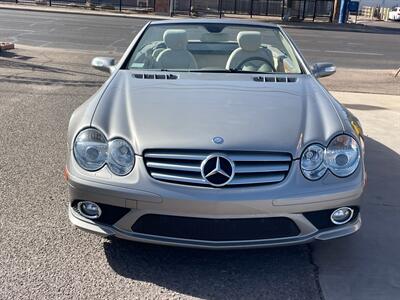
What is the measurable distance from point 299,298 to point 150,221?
954 mm

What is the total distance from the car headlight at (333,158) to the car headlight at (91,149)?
1.17 m

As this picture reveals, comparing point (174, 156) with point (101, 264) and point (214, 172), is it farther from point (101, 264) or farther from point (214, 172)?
point (101, 264)

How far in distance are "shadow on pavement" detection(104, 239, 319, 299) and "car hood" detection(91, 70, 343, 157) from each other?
2.51 ft

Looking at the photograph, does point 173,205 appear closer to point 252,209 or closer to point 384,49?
point 252,209

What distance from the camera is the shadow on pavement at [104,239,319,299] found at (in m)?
3.15

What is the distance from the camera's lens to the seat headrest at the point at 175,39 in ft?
17.0

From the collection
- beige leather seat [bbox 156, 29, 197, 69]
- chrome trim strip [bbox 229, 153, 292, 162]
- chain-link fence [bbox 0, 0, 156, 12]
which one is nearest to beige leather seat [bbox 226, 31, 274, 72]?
beige leather seat [bbox 156, 29, 197, 69]

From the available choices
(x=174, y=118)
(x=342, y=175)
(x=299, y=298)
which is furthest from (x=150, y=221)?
(x=342, y=175)

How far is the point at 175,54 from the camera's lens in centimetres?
492

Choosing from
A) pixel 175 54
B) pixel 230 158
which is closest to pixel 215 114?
pixel 230 158

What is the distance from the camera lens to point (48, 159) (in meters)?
5.23

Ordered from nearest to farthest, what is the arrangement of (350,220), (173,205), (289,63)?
(173,205) < (350,220) < (289,63)

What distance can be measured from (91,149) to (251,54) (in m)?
2.34

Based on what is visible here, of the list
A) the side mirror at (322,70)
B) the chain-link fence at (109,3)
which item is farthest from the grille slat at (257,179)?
the chain-link fence at (109,3)
